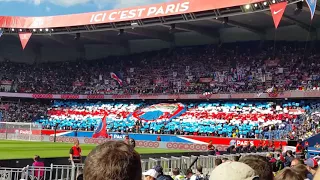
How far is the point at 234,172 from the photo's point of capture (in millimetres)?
2740

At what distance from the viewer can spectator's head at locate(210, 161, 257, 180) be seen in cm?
272

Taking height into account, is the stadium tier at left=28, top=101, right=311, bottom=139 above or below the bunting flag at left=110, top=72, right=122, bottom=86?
below

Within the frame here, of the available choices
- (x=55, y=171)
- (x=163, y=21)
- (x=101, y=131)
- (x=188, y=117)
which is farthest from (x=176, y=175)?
(x=163, y=21)

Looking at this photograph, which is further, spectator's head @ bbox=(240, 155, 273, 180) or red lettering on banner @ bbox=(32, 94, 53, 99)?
red lettering on banner @ bbox=(32, 94, 53, 99)

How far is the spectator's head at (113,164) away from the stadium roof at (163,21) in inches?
1205

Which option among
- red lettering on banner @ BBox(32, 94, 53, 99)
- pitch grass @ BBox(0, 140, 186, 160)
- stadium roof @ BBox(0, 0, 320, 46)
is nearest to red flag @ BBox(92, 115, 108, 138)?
pitch grass @ BBox(0, 140, 186, 160)

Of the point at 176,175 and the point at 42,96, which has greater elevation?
the point at 42,96

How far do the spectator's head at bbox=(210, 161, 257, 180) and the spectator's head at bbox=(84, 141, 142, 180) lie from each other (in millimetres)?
800

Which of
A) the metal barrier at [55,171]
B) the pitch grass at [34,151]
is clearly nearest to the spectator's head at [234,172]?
the metal barrier at [55,171]

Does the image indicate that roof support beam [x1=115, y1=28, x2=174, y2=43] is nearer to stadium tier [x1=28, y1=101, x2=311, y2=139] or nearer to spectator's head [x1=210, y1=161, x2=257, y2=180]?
stadium tier [x1=28, y1=101, x2=311, y2=139]

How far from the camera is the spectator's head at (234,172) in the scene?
2.72 m

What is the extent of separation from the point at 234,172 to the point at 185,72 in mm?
44062

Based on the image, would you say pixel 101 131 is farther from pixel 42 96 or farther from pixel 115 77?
pixel 42 96

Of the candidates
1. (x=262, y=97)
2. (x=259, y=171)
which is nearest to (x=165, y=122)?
(x=262, y=97)
